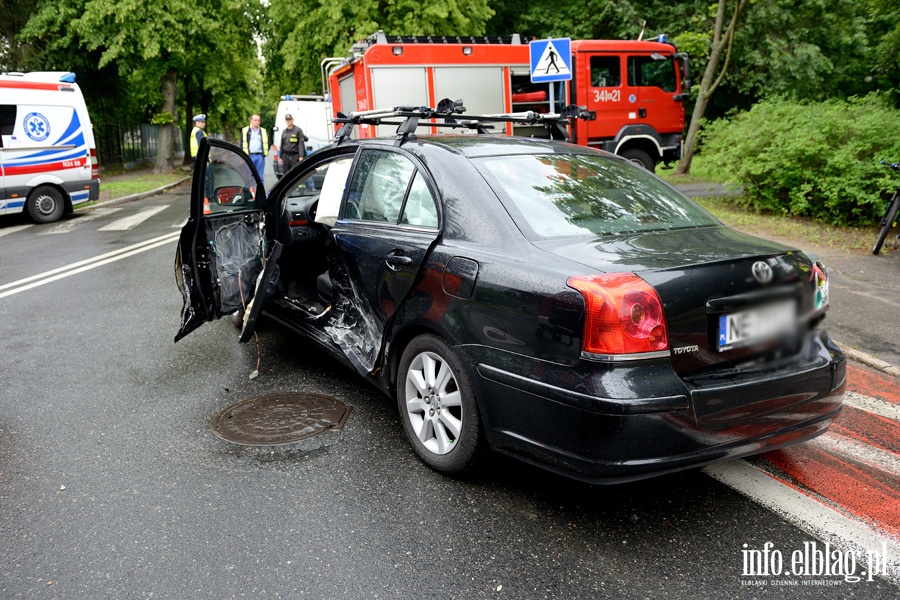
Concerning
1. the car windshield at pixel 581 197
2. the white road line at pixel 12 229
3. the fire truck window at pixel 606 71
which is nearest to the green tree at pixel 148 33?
the white road line at pixel 12 229

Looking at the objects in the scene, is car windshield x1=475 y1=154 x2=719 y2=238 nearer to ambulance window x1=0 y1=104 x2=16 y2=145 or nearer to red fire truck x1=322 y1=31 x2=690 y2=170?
red fire truck x1=322 y1=31 x2=690 y2=170

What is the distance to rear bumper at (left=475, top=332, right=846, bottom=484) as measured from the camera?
289 cm

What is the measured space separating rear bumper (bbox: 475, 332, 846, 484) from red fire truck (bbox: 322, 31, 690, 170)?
38.0 feet

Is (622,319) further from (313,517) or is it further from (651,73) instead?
(651,73)

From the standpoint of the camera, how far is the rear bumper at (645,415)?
289 centimetres

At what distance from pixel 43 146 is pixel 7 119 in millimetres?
820

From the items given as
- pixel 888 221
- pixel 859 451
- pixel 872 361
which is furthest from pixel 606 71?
pixel 859 451

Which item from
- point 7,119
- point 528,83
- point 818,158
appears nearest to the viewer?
point 818,158

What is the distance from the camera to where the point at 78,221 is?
15430 millimetres

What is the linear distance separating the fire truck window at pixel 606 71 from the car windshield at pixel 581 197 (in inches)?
461

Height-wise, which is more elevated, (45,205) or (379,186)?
(379,186)

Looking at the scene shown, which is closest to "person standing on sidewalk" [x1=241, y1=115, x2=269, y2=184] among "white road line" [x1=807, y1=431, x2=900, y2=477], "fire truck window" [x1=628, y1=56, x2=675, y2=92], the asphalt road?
"fire truck window" [x1=628, y1=56, x2=675, y2=92]

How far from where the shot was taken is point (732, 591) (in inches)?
109

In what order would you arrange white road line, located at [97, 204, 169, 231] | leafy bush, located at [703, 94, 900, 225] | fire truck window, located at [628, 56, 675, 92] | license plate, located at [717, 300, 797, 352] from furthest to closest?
1. fire truck window, located at [628, 56, 675, 92]
2. white road line, located at [97, 204, 169, 231]
3. leafy bush, located at [703, 94, 900, 225]
4. license plate, located at [717, 300, 797, 352]
